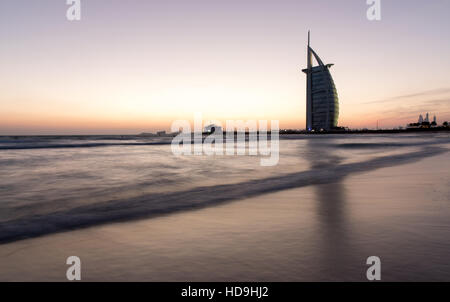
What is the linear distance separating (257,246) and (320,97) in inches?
6290

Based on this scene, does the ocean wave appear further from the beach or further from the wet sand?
the wet sand

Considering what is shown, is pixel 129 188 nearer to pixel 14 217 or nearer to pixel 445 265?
pixel 14 217

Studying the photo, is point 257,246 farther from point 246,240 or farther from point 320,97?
point 320,97

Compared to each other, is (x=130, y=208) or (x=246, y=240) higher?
(x=246, y=240)

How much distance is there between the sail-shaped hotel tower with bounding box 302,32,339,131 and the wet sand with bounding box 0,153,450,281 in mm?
152952

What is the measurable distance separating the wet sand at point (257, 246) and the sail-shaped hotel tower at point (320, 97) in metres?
153

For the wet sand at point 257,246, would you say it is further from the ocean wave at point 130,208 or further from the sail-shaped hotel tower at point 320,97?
the sail-shaped hotel tower at point 320,97

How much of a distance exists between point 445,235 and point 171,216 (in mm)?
4834

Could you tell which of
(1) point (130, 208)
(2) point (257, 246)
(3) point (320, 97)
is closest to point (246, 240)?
(2) point (257, 246)

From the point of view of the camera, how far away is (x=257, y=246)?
4.09 metres

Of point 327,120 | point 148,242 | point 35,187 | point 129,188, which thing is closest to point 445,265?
Result: point 148,242

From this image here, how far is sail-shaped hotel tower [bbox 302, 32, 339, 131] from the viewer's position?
5797 inches

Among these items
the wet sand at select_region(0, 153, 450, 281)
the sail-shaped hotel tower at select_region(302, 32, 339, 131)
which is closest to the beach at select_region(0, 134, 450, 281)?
the wet sand at select_region(0, 153, 450, 281)

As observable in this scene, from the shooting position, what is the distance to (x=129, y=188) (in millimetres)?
9875
